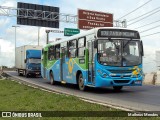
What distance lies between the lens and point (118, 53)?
53.7ft

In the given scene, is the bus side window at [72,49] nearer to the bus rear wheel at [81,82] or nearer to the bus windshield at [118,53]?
the bus rear wheel at [81,82]

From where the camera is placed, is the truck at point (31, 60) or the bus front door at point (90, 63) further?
the truck at point (31, 60)

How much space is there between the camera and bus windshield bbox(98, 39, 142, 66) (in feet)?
53.5

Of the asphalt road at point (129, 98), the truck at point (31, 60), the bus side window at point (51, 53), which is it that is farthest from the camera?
the truck at point (31, 60)

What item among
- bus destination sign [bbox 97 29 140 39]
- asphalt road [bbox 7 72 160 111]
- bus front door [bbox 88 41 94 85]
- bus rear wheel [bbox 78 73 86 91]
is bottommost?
asphalt road [bbox 7 72 160 111]

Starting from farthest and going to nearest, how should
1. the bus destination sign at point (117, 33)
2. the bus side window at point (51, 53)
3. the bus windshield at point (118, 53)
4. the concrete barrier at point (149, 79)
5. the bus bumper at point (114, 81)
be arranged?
the concrete barrier at point (149, 79) → the bus side window at point (51, 53) → the bus destination sign at point (117, 33) → the bus windshield at point (118, 53) → the bus bumper at point (114, 81)

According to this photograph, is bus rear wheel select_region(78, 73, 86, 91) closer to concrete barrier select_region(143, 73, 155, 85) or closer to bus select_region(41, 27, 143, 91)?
bus select_region(41, 27, 143, 91)

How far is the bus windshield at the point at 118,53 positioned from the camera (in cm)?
1631

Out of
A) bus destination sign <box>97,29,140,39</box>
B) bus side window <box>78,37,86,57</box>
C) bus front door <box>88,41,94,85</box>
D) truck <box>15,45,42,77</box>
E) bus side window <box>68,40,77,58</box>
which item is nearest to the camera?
bus destination sign <box>97,29,140,39</box>

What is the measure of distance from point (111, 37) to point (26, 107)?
6.87 meters

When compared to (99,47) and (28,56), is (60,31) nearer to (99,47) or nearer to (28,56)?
(28,56)

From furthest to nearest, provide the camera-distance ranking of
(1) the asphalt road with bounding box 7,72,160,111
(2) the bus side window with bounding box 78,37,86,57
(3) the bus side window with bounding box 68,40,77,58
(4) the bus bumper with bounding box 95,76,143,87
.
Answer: (3) the bus side window with bounding box 68,40,77,58, (2) the bus side window with bounding box 78,37,86,57, (4) the bus bumper with bounding box 95,76,143,87, (1) the asphalt road with bounding box 7,72,160,111

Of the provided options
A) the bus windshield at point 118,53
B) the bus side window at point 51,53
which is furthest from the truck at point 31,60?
the bus windshield at point 118,53

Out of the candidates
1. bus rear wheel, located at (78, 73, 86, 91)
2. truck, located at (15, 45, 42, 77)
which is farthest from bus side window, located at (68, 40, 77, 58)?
truck, located at (15, 45, 42, 77)
